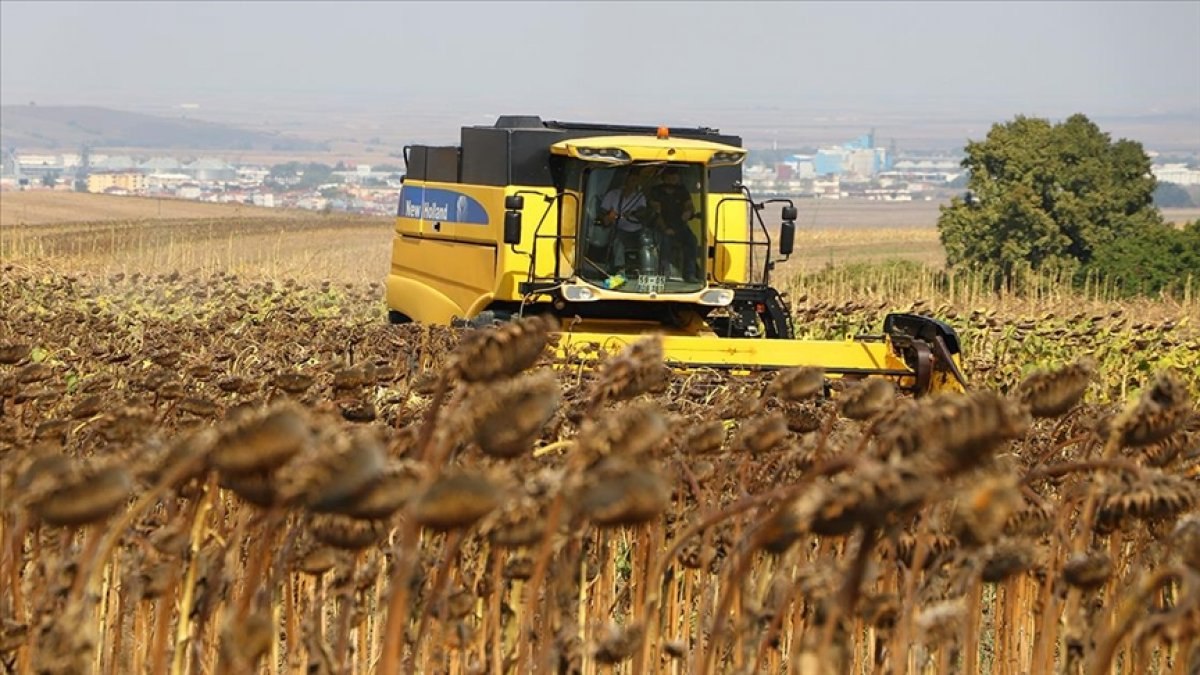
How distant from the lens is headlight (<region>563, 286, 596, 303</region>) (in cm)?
1310

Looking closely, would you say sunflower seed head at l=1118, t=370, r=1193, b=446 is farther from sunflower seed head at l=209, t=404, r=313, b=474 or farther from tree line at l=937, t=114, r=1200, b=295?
tree line at l=937, t=114, r=1200, b=295

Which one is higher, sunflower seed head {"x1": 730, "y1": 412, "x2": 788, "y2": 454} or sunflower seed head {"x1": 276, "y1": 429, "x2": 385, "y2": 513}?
sunflower seed head {"x1": 276, "y1": 429, "x2": 385, "y2": 513}

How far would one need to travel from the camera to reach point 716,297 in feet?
44.5

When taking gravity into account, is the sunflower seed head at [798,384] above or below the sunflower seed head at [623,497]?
below

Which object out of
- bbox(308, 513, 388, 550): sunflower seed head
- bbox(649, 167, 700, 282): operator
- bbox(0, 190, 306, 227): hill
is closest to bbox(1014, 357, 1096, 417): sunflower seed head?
bbox(308, 513, 388, 550): sunflower seed head

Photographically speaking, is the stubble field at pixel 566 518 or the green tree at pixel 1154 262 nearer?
the stubble field at pixel 566 518

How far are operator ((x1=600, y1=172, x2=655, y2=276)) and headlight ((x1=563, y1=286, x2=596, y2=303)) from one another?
43 cm

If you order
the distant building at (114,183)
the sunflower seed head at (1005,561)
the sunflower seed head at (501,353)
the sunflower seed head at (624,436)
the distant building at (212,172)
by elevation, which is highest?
the sunflower seed head at (501,353)

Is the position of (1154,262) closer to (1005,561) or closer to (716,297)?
(716,297)

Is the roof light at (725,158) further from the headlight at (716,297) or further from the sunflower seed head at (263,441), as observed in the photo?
the sunflower seed head at (263,441)

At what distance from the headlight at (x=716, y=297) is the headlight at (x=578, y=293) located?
848mm

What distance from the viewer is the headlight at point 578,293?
13.1 meters

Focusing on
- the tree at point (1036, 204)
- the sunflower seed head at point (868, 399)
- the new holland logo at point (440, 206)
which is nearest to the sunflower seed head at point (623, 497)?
the sunflower seed head at point (868, 399)

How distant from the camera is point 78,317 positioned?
8.85 meters
